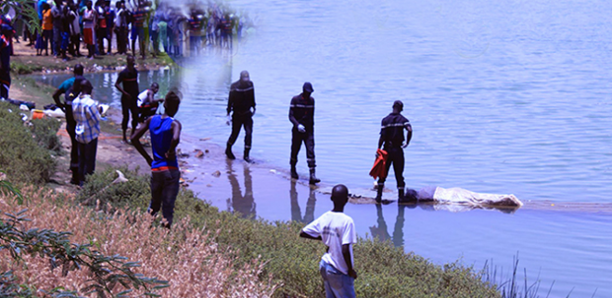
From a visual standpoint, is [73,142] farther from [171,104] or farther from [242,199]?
[171,104]

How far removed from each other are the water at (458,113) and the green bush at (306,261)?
1.91 meters

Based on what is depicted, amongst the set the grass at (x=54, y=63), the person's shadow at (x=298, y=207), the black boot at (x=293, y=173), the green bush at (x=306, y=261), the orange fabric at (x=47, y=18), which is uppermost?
the orange fabric at (x=47, y=18)

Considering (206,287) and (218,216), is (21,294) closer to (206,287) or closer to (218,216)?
(206,287)

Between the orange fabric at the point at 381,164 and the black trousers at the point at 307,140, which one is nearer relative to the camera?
the orange fabric at the point at 381,164

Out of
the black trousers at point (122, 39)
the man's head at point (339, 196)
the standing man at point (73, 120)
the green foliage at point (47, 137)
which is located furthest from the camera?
the black trousers at point (122, 39)

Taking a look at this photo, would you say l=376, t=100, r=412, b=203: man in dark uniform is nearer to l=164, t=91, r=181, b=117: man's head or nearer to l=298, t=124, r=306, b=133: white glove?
l=298, t=124, r=306, b=133: white glove

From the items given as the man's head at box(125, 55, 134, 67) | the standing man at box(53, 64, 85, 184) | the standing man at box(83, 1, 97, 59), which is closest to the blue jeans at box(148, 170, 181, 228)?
the standing man at box(53, 64, 85, 184)

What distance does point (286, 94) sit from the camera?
34.4 meters

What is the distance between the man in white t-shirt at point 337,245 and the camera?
577 centimetres

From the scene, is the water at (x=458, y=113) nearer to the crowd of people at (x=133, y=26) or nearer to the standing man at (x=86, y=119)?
the crowd of people at (x=133, y=26)

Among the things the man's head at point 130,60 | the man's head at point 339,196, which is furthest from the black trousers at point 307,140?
the man's head at point 339,196

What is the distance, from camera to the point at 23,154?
10586 mm

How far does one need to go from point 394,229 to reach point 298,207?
190 cm

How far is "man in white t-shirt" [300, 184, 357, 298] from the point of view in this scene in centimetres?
577
